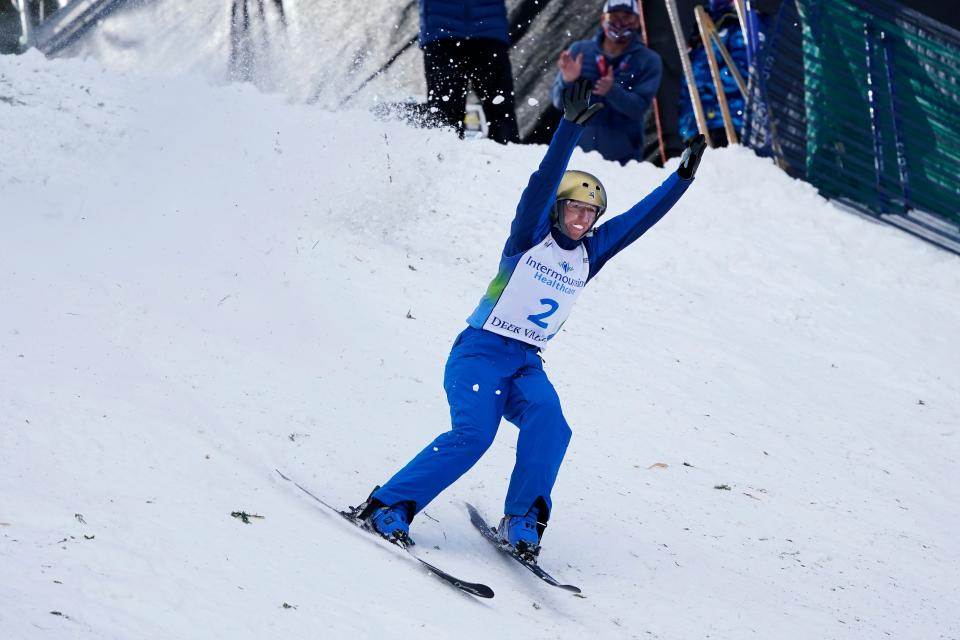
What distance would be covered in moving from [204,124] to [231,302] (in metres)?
3.08

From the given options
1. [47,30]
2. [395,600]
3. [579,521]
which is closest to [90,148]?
[47,30]

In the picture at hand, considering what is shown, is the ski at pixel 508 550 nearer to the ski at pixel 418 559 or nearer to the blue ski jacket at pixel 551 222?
the ski at pixel 418 559

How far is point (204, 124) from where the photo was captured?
32.1 ft

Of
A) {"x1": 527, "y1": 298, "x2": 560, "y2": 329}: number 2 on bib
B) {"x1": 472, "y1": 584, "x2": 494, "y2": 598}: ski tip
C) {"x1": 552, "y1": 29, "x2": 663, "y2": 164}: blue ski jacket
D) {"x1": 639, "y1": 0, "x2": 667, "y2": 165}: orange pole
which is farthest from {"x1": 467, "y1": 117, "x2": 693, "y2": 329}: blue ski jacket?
{"x1": 639, "y1": 0, "x2": 667, "y2": 165}: orange pole

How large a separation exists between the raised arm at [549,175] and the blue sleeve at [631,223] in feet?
0.83

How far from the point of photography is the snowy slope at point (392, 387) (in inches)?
161

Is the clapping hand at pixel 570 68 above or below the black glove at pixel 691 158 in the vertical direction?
above

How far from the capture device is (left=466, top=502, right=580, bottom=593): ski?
447cm

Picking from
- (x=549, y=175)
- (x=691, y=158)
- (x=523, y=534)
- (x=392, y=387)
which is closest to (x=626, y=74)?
(x=392, y=387)

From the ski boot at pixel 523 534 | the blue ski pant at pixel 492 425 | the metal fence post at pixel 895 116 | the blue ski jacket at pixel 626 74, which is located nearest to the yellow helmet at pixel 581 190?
the blue ski pant at pixel 492 425

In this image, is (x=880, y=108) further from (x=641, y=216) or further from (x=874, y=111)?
(x=641, y=216)

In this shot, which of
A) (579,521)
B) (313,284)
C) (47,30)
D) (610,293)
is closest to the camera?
(579,521)

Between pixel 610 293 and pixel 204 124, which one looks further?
pixel 204 124

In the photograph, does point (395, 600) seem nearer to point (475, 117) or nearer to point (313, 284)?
point (313, 284)
